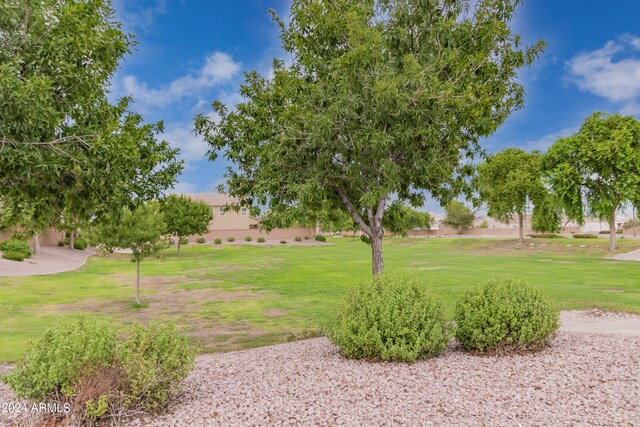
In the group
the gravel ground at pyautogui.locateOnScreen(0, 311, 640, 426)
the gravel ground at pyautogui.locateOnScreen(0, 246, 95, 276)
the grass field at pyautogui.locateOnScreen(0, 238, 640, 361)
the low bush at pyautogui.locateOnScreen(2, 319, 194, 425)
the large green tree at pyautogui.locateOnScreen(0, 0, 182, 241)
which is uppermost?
the large green tree at pyautogui.locateOnScreen(0, 0, 182, 241)

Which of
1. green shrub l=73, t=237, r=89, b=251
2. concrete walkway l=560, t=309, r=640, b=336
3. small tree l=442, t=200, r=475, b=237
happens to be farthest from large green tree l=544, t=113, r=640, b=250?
green shrub l=73, t=237, r=89, b=251

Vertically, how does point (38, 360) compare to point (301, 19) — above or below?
below

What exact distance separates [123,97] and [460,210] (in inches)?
2607

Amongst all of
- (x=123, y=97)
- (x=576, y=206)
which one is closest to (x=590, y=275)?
(x=576, y=206)

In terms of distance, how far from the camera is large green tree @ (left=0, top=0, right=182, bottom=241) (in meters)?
5.73

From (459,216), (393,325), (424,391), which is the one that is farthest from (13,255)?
(459,216)

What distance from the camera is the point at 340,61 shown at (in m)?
8.30

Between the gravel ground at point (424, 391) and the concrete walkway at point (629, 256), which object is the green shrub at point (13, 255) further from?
the concrete walkway at point (629, 256)

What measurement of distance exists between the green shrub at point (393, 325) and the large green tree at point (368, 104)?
2.20 metres

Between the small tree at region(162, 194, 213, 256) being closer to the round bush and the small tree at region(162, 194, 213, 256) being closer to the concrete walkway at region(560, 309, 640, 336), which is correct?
the concrete walkway at region(560, 309, 640, 336)

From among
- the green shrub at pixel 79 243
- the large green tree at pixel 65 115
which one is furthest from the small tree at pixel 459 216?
the large green tree at pixel 65 115

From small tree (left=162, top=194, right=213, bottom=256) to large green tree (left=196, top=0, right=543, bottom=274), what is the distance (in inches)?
1694

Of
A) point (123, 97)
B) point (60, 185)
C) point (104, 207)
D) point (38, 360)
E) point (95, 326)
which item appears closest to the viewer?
point (38, 360)

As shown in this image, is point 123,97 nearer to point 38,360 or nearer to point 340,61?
point 340,61
